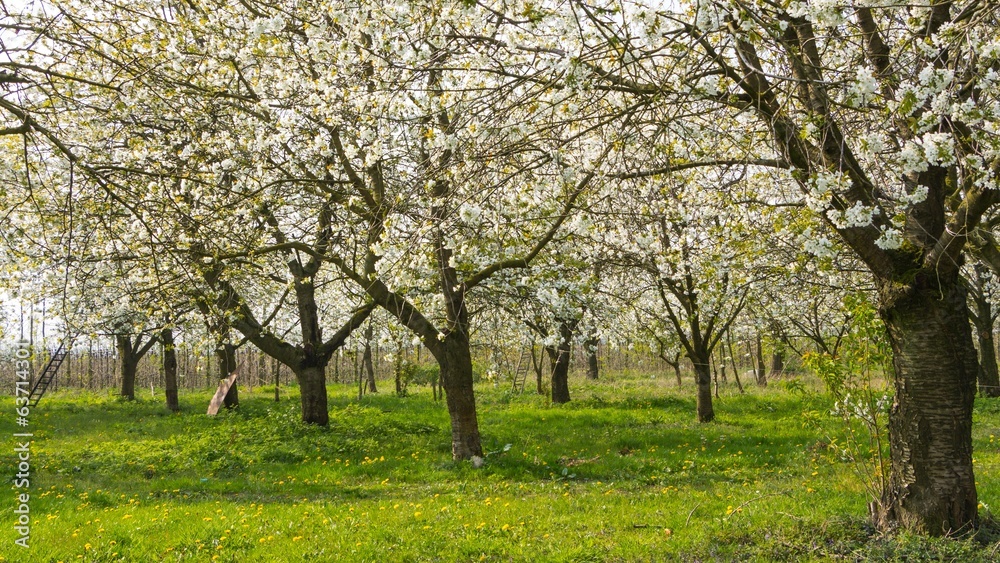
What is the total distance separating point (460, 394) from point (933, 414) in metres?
6.31

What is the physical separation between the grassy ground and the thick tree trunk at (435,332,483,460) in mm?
349

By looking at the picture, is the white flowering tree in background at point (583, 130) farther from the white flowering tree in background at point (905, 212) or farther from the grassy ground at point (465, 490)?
the grassy ground at point (465, 490)

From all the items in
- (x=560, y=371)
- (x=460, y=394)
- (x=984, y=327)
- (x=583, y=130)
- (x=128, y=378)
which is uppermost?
(x=583, y=130)

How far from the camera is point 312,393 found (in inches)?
537

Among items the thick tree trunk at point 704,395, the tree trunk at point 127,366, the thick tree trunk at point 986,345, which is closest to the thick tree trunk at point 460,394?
the thick tree trunk at point 704,395

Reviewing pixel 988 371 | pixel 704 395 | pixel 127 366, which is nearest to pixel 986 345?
pixel 988 371

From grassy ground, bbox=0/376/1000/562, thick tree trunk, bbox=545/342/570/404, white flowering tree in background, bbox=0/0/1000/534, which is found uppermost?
white flowering tree in background, bbox=0/0/1000/534

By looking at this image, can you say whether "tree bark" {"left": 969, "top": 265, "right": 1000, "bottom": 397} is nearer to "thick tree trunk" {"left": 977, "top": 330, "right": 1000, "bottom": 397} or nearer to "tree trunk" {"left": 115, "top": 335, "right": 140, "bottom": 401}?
"thick tree trunk" {"left": 977, "top": 330, "right": 1000, "bottom": 397}

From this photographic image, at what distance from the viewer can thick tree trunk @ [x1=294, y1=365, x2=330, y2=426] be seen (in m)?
13.6

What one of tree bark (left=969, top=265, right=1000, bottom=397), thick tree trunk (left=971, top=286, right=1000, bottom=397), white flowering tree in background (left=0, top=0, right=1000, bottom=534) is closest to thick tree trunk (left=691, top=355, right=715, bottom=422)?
white flowering tree in background (left=0, top=0, right=1000, bottom=534)

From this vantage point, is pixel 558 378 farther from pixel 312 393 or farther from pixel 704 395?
pixel 312 393

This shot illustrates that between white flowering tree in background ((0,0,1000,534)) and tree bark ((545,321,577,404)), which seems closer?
white flowering tree in background ((0,0,1000,534))

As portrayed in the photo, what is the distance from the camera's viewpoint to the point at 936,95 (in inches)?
149

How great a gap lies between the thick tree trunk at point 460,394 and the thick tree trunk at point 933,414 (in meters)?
5.99
